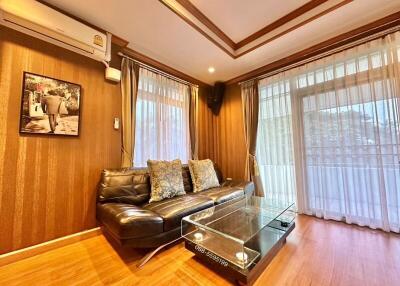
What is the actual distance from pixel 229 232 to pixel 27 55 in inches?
103

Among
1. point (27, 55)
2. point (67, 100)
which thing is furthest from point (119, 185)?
point (27, 55)

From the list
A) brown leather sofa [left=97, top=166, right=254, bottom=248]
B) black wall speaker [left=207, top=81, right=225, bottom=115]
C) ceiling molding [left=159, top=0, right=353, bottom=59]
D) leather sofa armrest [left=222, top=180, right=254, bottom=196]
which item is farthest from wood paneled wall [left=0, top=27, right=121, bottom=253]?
black wall speaker [left=207, top=81, right=225, bottom=115]

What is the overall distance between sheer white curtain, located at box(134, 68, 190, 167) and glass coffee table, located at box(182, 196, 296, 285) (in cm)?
133

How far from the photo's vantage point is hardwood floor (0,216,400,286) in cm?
137

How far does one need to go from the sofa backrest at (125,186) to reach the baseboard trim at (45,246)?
45cm

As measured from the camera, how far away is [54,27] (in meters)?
1.80

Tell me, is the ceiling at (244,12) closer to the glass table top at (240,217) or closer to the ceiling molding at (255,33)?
the ceiling molding at (255,33)

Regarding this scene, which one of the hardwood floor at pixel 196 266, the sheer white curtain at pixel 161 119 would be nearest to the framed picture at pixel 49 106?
the sheer white curtain at pixel 161 119

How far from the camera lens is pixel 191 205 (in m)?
1.99

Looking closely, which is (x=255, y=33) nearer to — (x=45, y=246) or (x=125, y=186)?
(x=125, y=186)

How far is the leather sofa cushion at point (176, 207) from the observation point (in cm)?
174

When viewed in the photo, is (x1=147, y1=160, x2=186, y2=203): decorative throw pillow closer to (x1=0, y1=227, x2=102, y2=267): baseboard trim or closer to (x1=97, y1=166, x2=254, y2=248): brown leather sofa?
(x1=97, y1=166, x2=254, y2=248): brown leather sofa

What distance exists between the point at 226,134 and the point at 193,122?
0.82 m

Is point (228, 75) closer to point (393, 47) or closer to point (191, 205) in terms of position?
point (393, 47)
